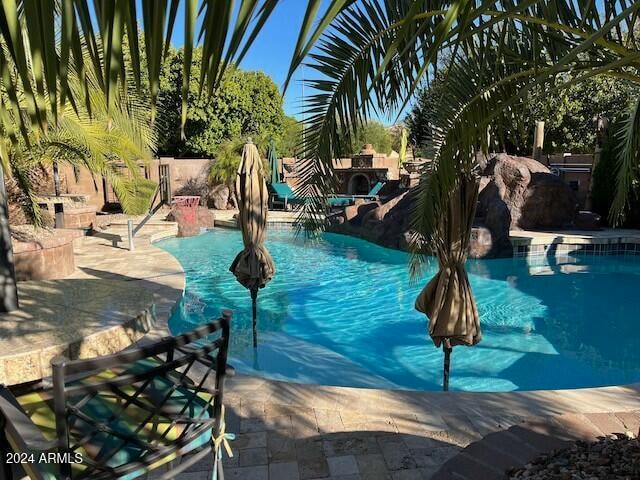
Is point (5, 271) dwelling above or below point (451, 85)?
below

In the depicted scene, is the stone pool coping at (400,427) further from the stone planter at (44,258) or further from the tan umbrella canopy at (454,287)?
the stone planter at (44,258)

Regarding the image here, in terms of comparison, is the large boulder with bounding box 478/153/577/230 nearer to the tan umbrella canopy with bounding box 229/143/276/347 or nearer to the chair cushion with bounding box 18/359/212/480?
the tan umbrella canopy with bounding box 229/143/276/347

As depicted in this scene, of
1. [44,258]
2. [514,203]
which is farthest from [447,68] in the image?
[514,203]

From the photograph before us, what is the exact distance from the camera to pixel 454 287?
13.7 feet

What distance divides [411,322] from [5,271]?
584 centimetres

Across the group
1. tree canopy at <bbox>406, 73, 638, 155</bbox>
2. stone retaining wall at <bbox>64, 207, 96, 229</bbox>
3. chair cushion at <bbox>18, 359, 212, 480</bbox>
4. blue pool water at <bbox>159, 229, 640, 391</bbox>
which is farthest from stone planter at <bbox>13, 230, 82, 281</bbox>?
tree canopy at <bbox>406, 73, 638, 155</bbox>

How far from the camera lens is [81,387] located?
155 cm

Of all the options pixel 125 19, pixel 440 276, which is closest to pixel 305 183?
pixel 440 276

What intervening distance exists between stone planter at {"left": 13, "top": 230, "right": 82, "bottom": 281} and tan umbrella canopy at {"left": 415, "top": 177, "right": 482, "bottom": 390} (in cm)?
596

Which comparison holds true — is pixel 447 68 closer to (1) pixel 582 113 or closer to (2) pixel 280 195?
(2) pixel 280 195

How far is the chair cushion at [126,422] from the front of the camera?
1.75 metres

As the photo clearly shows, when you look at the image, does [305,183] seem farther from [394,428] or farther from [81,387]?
[81,387]

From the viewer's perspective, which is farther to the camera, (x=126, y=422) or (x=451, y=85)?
(x=451, y=85)

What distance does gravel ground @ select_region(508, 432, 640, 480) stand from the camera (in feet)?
6.68
